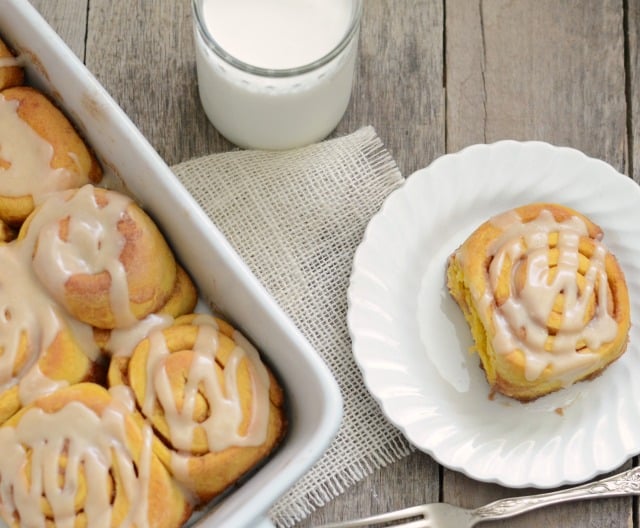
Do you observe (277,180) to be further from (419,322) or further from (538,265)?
(538,265)

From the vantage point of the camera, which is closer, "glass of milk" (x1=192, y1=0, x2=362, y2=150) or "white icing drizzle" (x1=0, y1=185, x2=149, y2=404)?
"white icing drizzle" (x1=0, y1=185, x2=149, y2=404)

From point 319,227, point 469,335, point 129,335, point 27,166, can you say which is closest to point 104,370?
point 129,335

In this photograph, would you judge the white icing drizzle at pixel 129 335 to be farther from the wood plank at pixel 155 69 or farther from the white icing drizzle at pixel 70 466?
the wood plank at pixel 155 69

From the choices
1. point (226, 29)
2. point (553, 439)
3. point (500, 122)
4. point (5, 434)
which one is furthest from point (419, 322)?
point (5, 434)

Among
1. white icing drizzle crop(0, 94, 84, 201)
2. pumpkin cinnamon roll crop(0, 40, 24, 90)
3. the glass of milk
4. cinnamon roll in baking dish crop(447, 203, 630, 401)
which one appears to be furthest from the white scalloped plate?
pumpkin cinnamon roll crop(0, 40, 24, 90)

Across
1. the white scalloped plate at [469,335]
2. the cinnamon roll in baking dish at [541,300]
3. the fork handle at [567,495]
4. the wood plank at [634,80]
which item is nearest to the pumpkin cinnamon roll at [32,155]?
the white scalloped plate at [469,335]

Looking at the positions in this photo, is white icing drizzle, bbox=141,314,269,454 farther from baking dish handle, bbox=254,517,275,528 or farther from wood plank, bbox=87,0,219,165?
wood plank, bbox=87,0,219,165
